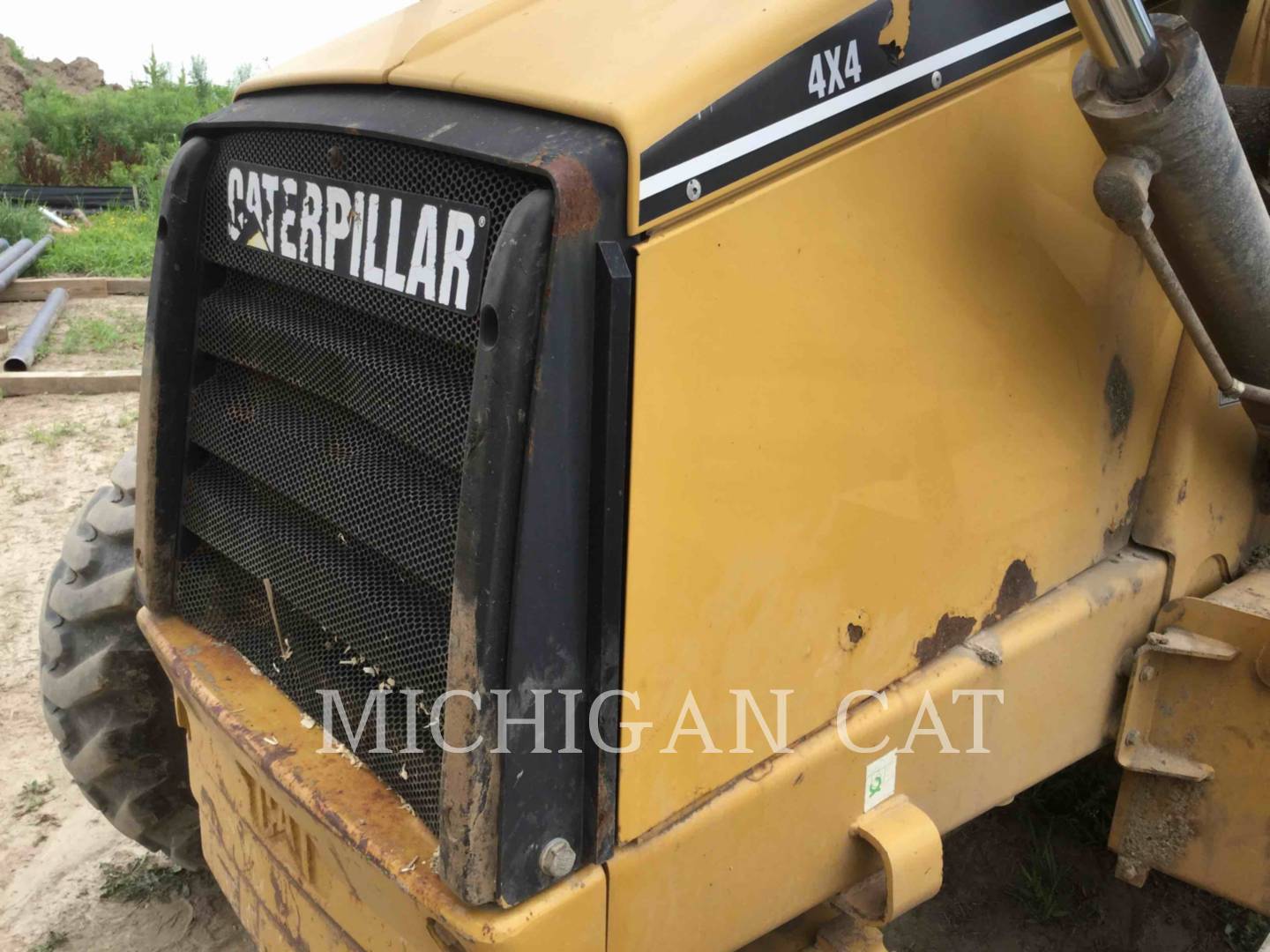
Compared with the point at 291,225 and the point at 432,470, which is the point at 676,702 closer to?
the point at 432,470

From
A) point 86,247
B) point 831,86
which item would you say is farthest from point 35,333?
point 831,86

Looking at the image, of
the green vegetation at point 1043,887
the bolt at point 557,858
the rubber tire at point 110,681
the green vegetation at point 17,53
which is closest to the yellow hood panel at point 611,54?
the bolt at point 557,858

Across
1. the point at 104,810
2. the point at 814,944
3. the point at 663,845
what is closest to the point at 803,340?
the point at 663,845

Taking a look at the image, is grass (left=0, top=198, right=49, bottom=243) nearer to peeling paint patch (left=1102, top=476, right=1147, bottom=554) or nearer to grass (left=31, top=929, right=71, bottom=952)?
grass (left=31, top=929, right=71, bottom=952)

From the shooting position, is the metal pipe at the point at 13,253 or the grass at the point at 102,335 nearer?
the grass at the point at 102,335

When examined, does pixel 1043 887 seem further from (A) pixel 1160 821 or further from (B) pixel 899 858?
(B) pixel 899 858

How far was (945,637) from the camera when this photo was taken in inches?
62.5

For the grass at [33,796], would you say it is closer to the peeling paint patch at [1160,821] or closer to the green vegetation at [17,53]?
the peeling paint patch at [1160,821]

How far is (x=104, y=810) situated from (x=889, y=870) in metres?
1.80

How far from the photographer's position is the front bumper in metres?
1.29

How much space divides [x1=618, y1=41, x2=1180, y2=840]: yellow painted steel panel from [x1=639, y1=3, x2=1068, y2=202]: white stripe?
5cm

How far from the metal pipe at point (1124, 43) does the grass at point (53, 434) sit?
5401 millimetres

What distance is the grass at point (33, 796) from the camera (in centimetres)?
303

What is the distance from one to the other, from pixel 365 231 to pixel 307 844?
82cm
